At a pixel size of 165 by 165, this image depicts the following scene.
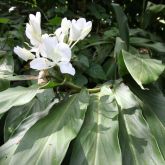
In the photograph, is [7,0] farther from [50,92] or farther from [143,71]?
[143,71]

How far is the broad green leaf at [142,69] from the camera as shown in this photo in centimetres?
123

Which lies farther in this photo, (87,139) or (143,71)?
(143,71)

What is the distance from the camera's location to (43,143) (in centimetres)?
110

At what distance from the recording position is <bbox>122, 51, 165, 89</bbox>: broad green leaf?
1228 millimetres

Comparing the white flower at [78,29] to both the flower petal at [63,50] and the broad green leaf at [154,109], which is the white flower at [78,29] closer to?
the flower petal at [63,50]

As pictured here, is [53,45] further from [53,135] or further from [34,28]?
[53,135]

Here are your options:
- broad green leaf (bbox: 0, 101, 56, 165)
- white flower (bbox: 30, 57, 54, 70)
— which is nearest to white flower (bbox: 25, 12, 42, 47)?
white flower (bbox: 30, 57, 54, 70)

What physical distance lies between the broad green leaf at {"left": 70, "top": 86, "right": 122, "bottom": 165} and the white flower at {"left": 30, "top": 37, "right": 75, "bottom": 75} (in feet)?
0.49

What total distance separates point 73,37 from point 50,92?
219mm

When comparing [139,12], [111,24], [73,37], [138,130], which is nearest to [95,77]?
[73,37]

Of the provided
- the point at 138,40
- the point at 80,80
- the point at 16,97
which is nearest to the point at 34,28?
the point at 16,97

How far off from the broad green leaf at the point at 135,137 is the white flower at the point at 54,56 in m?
0.22

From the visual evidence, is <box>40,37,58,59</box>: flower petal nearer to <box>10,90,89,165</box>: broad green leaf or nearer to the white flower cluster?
the white flower cluster

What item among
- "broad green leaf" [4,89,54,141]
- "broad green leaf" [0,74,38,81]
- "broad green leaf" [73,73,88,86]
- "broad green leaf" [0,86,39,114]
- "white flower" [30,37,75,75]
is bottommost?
"broad green leaf" [4,89,54,141]
